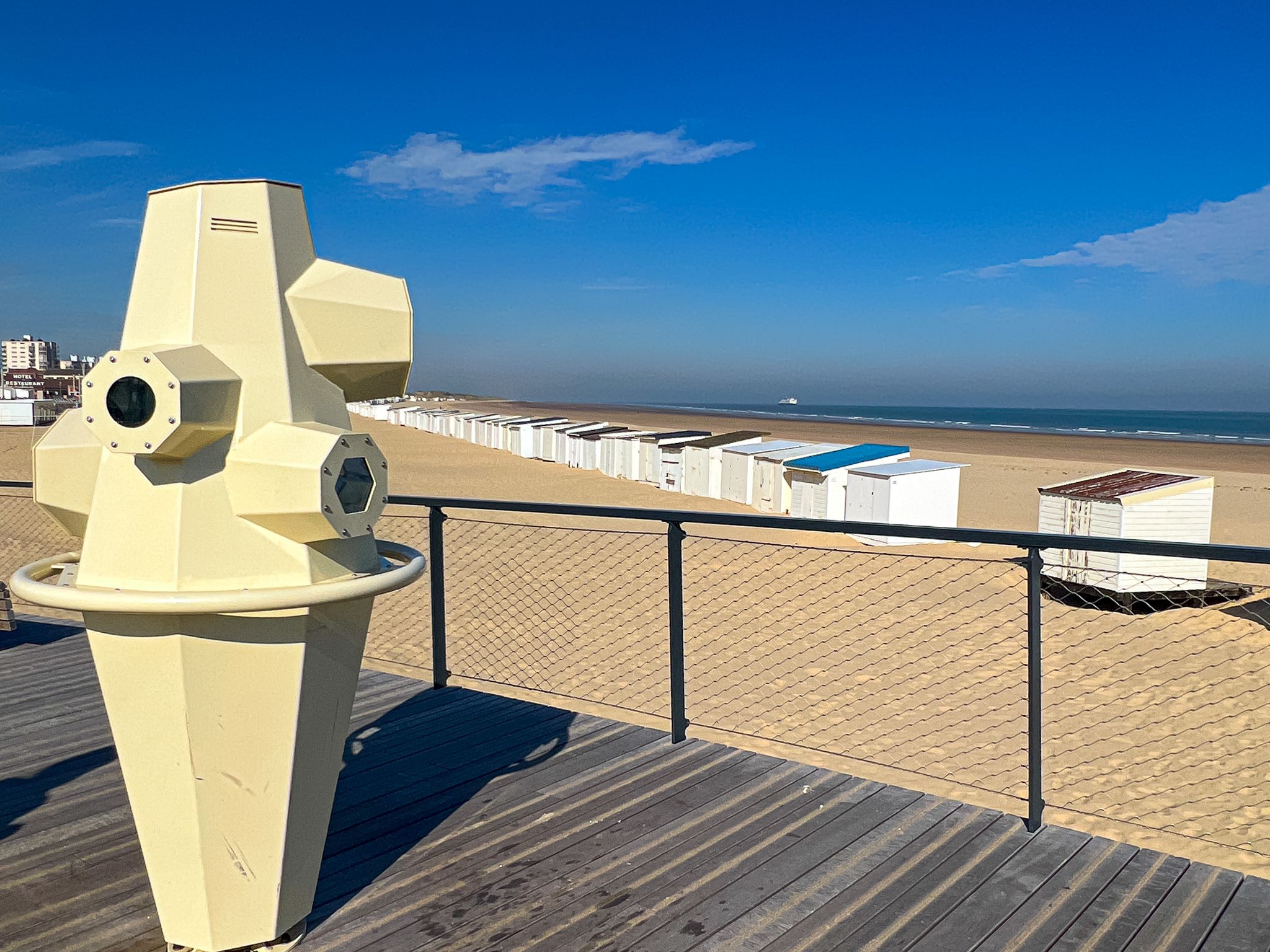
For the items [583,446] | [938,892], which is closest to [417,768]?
[938,892]

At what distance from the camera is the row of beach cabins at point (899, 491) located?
30.6 ft

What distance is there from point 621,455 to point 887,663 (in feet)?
51.6

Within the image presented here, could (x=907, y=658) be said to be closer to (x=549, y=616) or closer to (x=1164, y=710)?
(x=1164, y=710)

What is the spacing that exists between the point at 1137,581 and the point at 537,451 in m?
21.3

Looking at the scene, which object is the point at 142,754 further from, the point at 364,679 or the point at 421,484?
the point at 421,484

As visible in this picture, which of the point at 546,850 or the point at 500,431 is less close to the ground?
the point at 500,431

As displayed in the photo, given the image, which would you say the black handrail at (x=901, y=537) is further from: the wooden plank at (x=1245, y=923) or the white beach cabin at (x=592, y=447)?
the white beach cabin at (x=592, y=447)

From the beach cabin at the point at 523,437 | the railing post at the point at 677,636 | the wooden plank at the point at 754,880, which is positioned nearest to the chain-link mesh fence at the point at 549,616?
the railing post at the point at 677,636

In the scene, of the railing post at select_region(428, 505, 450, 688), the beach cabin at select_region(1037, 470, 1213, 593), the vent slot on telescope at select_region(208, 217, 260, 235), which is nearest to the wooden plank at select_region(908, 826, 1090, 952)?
the vent slot on telescope at select_region(208, 217, 260, 235)

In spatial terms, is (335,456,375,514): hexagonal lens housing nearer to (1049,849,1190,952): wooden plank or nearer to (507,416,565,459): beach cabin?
(1049,849,1190,952): wooden plank

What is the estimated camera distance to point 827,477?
13.4 m

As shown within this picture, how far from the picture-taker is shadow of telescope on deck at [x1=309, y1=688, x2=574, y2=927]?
2709 mm

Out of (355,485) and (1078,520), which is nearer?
(355,485)

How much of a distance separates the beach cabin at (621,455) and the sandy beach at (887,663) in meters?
9.06
